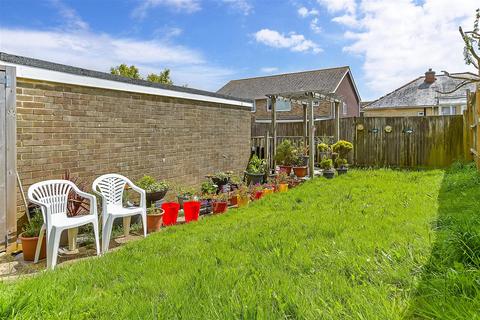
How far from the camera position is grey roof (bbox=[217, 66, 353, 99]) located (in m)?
25.7

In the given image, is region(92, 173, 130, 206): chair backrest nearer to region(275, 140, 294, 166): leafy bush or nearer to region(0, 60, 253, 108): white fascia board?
region(0, 60, 253, 108): white fascia board

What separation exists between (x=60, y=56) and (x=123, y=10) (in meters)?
2.09

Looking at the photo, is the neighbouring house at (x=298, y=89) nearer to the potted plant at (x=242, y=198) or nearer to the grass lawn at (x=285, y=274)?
the potted plant at (x=242, y=198)

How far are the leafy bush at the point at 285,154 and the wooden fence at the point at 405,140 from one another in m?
4.37

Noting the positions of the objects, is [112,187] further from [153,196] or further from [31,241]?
[31,241]

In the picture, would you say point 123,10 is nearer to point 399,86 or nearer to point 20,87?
point 20,87

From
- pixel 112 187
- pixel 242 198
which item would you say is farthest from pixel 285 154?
pixel 112 187

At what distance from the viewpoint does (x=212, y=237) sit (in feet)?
13.7

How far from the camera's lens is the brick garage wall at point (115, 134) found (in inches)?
178

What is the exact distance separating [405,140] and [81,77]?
11602 mm

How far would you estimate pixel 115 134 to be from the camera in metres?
5.77

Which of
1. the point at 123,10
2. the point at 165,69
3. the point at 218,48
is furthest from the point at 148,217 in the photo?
the point at 165,69

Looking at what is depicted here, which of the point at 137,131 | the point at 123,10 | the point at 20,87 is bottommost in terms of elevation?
the point at 137,131

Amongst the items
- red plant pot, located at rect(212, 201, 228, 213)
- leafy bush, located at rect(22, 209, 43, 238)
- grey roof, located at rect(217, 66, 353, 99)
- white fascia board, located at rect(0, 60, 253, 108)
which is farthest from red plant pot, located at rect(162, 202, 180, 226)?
grey roof, located at rect(217, 66, 353, 99)
